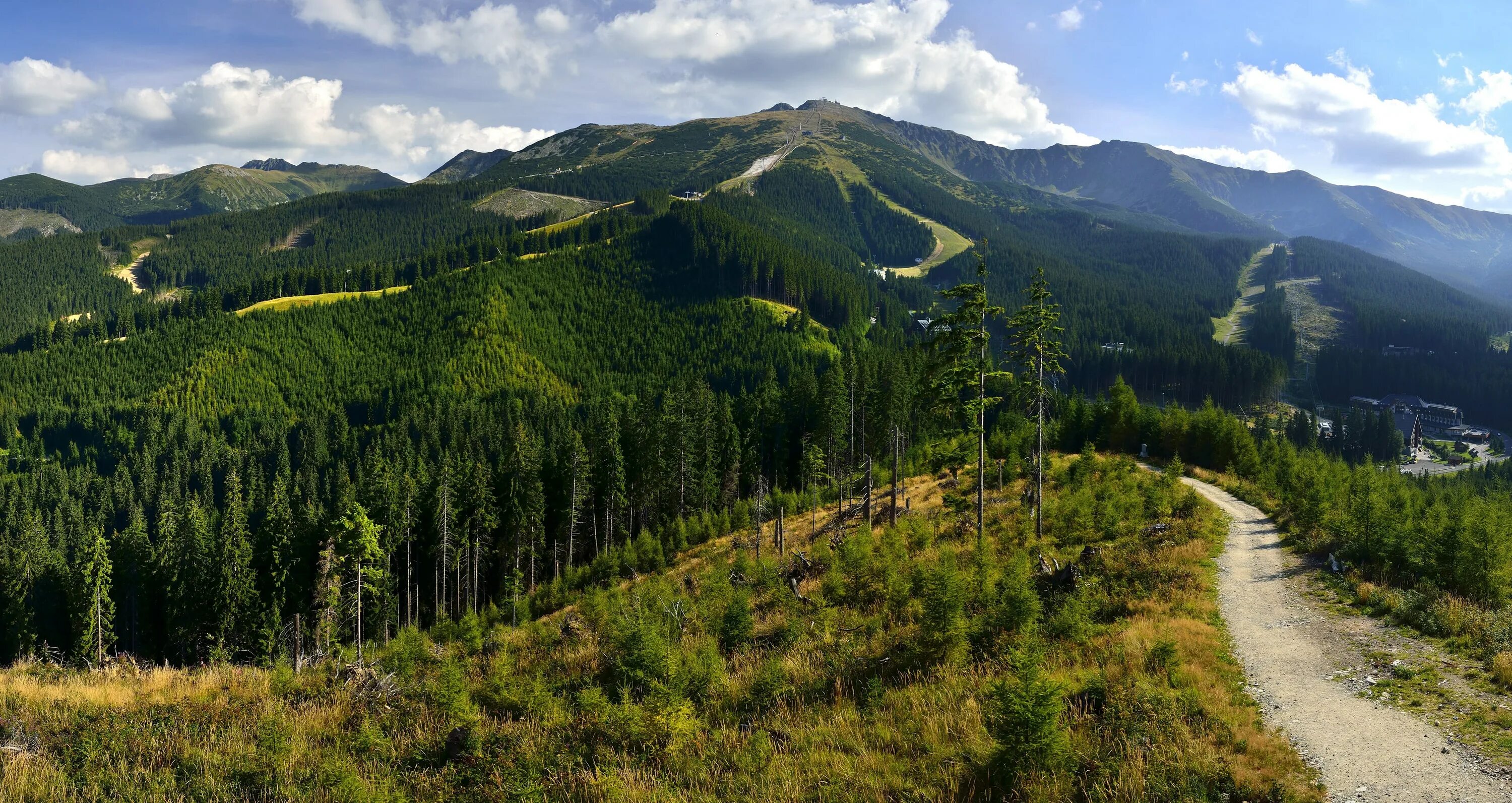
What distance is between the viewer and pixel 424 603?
200 ft

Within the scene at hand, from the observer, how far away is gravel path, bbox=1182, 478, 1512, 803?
9570 mm

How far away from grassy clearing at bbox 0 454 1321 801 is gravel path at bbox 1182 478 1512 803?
0.60 metres

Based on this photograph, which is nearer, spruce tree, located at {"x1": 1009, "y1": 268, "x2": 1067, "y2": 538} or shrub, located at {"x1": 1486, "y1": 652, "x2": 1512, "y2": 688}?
shrub, located at {"x1": 1486, "y1": 652, "x2": 1512, "y2": 688}

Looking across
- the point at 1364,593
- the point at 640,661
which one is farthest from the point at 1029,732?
the point at 1364,593

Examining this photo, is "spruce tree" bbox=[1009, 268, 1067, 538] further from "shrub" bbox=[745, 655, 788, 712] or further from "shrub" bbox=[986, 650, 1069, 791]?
"shrub" bbox=[986, 650, 1069, 791]

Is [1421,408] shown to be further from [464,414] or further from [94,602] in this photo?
[94,602]

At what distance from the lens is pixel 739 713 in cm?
1236

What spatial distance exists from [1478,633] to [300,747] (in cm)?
2528

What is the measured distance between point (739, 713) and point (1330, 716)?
11271 millimetres

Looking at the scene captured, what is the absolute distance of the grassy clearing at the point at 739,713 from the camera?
350 inches

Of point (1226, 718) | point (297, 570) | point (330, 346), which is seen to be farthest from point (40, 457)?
point (1226, 718)

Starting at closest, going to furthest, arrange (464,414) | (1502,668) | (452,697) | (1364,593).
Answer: (452,697) → (1502,668) → (1364,593) → (464,414)

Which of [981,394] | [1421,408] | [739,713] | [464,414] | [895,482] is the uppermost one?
[981,394]

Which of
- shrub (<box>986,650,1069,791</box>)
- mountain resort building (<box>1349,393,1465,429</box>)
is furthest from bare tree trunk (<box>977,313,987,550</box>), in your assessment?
mountain resort building (<box>1349,393,1465,429</box>)
